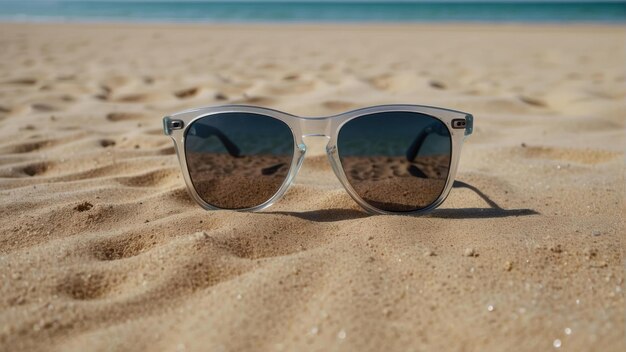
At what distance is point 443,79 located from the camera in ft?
15.4

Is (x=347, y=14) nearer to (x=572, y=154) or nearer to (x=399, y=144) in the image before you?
(x=572, y=154)

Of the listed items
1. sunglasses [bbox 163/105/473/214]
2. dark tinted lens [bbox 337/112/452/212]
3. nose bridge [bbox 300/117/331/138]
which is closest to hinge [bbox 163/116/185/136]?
sunglasses [bbox 163/105/473/214]

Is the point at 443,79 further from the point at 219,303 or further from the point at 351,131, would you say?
the point at 219,303

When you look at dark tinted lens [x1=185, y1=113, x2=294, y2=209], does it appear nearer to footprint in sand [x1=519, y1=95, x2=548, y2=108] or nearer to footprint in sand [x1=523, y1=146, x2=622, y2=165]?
footprint in sand [x1=523, y1=146, x2=622, y2=165]

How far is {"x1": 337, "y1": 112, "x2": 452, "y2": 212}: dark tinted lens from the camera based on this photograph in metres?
1.83

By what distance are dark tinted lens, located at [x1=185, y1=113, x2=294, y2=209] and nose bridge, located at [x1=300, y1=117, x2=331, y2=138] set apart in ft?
0.21

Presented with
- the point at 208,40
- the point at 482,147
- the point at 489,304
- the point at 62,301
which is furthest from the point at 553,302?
the point at 208,40

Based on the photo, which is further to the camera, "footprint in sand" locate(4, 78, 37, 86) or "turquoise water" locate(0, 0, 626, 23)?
"turquoise water" locate(0, 0, 626, 23)

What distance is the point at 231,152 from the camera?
1960 mm

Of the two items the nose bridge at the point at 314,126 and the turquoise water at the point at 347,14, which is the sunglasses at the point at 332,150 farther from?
the turquoise water at the point at 347,14

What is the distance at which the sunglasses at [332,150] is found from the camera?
71.6 inches

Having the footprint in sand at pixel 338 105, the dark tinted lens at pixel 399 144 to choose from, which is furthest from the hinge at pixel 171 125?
the footprint in sand at pixel 338 105

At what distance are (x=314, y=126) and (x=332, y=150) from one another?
0.33 ft

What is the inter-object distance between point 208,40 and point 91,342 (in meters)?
8.28
